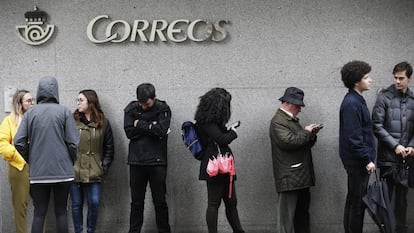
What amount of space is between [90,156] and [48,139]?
124 cm

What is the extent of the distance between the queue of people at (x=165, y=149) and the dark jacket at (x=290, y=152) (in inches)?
0.5

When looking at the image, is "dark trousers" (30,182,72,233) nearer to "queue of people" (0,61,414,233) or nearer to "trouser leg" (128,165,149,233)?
"queue of people" (0,61,414,233)

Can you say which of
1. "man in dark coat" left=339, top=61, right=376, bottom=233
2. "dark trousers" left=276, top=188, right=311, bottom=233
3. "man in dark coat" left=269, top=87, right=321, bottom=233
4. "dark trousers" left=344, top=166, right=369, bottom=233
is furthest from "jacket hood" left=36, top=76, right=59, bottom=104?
"dark trousers" left=344, top=166, right=369, bottom=233

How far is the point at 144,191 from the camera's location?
25.5ft

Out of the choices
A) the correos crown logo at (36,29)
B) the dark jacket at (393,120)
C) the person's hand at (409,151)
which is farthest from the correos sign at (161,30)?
the person's hand at (409,151)

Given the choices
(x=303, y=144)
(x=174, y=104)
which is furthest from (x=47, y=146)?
(x=303, y=144)

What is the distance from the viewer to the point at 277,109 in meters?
8.09

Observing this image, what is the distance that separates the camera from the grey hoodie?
6.59m

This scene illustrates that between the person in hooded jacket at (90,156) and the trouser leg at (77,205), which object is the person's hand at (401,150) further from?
the trouser leg at (77,205)

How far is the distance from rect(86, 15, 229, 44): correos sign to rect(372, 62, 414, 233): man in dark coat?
2.18 m

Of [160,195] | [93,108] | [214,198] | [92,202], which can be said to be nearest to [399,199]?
[214,198]

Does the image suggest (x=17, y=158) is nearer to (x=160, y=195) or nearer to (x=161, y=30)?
(x=160, y=195)

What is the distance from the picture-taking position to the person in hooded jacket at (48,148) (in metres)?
6.59

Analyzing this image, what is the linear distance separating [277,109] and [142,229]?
2.34 m
